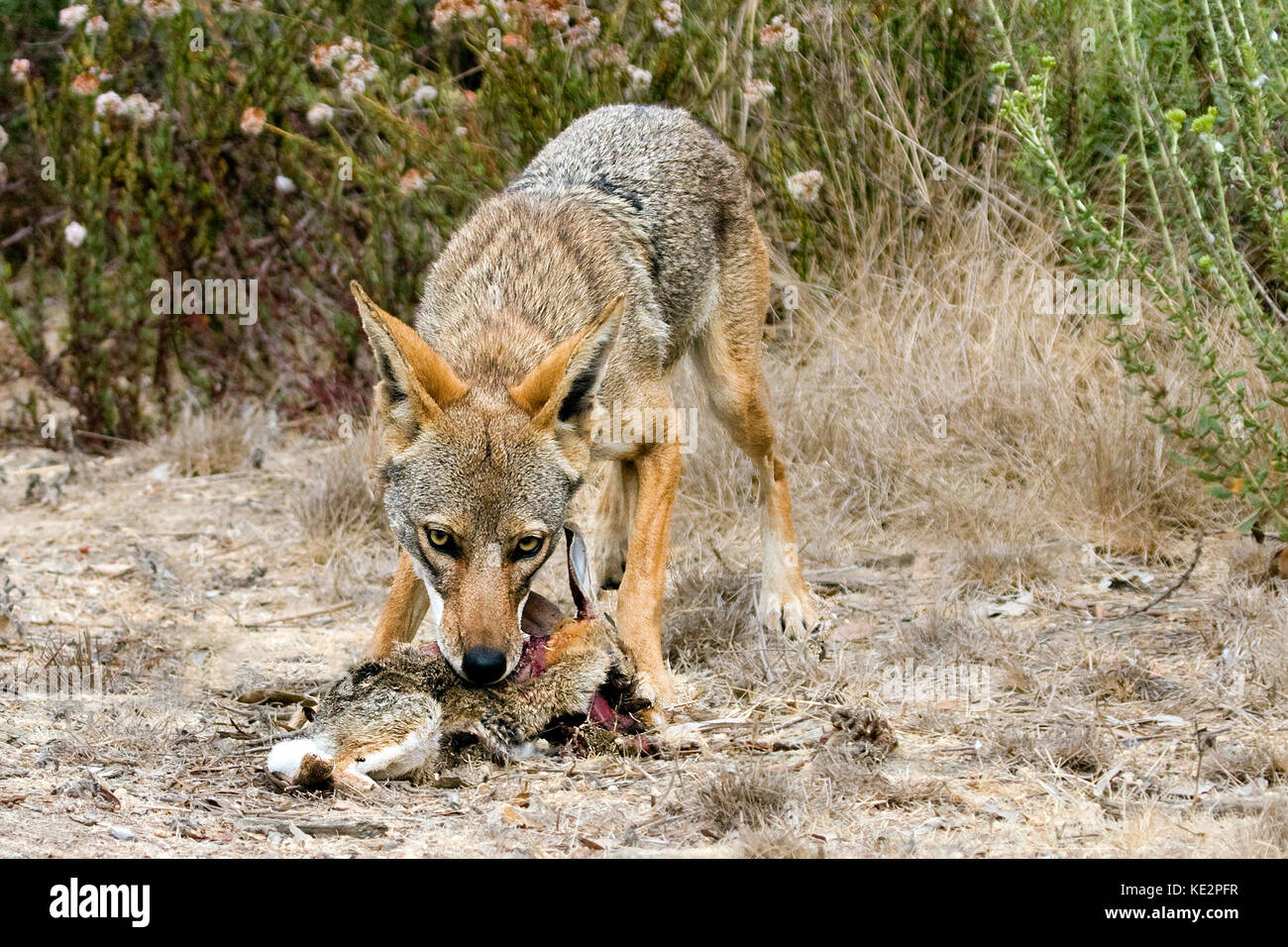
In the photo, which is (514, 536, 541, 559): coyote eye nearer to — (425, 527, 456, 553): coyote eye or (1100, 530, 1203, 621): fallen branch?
(425, 527, 456, 553): coyote eye

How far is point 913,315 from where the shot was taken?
322 inches

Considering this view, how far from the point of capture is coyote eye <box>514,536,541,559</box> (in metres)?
4.60

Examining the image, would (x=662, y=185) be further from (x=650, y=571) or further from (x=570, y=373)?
(x=570, y=373)

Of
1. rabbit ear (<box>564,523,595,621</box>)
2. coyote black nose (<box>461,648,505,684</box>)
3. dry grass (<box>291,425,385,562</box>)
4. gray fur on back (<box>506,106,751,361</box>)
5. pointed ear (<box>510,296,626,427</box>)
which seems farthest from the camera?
dry grass (<box>291,425,385,562</box>)

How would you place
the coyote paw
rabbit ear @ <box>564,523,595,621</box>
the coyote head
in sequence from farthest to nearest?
the coyote paw
rabbit ear @ <box>564,523,595,621</box>
the coyote head

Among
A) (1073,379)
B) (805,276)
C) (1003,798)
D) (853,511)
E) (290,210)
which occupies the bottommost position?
(1003,798)

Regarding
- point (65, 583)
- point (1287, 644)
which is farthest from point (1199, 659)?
point (65, 583)

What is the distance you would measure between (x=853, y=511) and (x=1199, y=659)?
2397mm

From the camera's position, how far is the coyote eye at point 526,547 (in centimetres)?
460

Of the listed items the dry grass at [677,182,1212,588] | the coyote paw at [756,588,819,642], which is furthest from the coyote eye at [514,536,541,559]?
the dry grass at [677,182,1212,588]

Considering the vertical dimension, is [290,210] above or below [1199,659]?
above

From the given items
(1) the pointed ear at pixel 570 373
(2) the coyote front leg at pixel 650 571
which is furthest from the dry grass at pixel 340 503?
(1) the pointed ear at pixel 570 373

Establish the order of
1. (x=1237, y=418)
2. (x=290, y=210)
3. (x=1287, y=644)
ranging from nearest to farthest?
1. (x=1287, y=644)
2. (x=1237, y=418)
3. (x=290, y=210)

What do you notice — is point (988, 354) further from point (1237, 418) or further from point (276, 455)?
point (276, 455)
